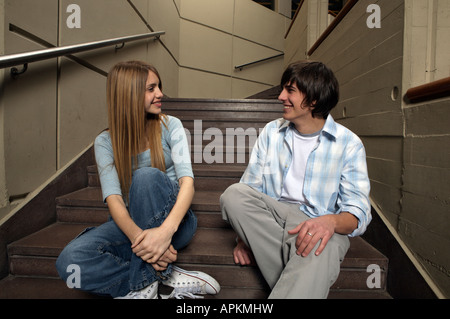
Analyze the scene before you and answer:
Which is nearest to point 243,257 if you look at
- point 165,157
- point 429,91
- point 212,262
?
point 212,262

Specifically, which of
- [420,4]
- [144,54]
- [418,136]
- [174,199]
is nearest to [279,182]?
[174,199]

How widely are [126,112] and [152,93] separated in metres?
0.12

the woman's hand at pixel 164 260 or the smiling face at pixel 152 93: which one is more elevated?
the smiling face at pixel 152 93

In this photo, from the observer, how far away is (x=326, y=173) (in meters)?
1.03

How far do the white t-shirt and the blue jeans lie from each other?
0.46 meters

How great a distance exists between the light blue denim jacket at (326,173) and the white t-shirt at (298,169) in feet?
0.07

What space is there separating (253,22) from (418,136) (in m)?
4.49

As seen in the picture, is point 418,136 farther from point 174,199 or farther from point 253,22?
point 253,22

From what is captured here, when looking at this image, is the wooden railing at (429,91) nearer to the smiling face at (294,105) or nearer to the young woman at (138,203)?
the smiling face at (294,105)

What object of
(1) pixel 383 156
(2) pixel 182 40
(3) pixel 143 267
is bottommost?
(3) pixel 143 267

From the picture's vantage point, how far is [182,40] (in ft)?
14.0

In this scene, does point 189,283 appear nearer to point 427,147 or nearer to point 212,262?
point 212,262

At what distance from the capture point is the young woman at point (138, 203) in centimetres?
89

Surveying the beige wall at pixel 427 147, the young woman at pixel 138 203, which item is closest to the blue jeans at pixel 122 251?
the young woman at pixel 138 203
